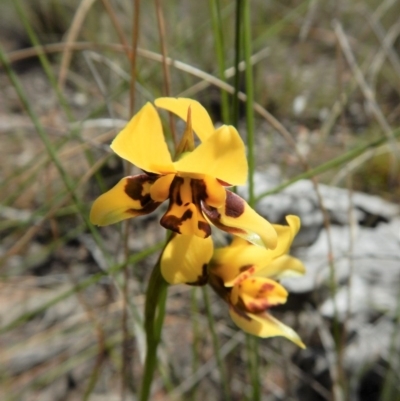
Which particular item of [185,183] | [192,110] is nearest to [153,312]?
[185,183]

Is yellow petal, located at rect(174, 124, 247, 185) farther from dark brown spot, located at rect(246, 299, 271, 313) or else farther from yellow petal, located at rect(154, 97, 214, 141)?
dark brown spot, located at rect(246, 299, 271, 313)

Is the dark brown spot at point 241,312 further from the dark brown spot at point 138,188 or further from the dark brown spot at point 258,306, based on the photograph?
the dark brown spot at point 138,188

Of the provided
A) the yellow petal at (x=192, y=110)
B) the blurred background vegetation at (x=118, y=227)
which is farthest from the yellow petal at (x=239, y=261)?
the blurred background vegetation at (x=118, y=227)

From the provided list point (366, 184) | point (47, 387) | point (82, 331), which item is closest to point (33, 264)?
point (82, 331)

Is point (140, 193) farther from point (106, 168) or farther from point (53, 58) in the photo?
point (53, 58)

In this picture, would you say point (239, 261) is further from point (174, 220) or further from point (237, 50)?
point (237, 50)

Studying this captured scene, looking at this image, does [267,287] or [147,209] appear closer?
[147,209]

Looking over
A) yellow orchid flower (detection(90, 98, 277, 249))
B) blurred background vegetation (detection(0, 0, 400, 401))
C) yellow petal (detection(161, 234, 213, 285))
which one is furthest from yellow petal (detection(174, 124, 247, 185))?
blurred background vegetation (detection(0, 0, 400, 401))
